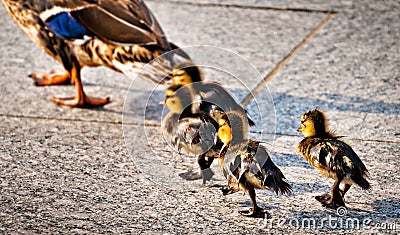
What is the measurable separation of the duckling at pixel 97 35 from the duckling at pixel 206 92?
16.6 inches

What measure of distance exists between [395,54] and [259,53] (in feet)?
3.81

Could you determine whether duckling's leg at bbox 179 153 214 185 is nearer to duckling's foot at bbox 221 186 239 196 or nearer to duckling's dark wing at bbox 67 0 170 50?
duckling's foot at bbox 221 186 239 196

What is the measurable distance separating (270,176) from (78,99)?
2.28m

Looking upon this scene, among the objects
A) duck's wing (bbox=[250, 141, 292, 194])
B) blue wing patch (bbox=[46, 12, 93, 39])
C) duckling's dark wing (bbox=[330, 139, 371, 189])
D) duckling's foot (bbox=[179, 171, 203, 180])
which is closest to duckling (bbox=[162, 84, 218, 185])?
duckling's foot (bbox=[179, 171, 203, 180])

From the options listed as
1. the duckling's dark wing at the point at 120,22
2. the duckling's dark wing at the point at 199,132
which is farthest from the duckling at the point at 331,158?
the duckling's dark wing at the point at 120,22

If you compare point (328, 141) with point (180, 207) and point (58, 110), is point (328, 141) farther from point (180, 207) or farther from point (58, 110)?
point (58, 110)

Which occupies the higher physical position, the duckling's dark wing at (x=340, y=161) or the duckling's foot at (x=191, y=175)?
the duckling's dark wing at (x=340, y=161)

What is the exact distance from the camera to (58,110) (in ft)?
18.6

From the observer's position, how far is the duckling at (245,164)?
387cm

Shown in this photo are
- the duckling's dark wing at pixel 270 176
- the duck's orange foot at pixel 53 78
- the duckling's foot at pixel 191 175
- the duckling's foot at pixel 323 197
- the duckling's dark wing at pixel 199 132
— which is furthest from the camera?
the duck's orange foot at pixel 53 78

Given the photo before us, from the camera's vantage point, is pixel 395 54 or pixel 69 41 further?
pixel 395 54

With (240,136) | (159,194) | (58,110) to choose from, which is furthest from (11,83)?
(240,136)

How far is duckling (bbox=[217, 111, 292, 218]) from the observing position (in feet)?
12.7

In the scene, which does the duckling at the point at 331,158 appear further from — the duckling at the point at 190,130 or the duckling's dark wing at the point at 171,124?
the duckling's dark wing at the point at 171,124
